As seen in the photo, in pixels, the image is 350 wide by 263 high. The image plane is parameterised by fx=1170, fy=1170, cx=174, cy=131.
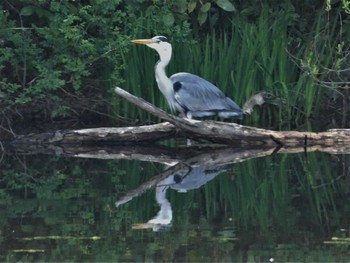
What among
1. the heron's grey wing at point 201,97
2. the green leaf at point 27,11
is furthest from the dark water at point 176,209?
the green leaf at point 27,11

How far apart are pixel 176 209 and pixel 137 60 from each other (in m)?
5.10

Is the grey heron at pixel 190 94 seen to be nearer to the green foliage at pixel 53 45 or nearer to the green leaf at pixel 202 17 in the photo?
the green foliage at pixel 53 45

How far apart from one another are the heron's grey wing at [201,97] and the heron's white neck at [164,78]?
2.9 inches

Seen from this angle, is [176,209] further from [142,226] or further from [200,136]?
[200,136]

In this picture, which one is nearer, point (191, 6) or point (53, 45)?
point (53, 45)

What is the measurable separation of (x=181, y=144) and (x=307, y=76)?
1732 mm

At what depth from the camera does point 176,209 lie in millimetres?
7914

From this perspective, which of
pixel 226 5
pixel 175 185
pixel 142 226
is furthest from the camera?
pixel 226 5

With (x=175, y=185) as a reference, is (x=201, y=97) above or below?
above

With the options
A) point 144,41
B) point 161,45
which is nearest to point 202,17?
point 161,45

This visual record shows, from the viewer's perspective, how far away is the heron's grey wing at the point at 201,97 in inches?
466

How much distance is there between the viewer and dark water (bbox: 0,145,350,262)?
6.41m

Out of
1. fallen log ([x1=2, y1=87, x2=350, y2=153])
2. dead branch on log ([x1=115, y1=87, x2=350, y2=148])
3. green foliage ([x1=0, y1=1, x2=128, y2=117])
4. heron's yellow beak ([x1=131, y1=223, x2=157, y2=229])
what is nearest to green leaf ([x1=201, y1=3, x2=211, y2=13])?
green foliage ([x1=0, y1=1, x2=128, y2=117])

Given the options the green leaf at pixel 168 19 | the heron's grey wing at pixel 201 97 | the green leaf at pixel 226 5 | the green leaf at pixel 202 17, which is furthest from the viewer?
the green leaf at pixel 202 17
